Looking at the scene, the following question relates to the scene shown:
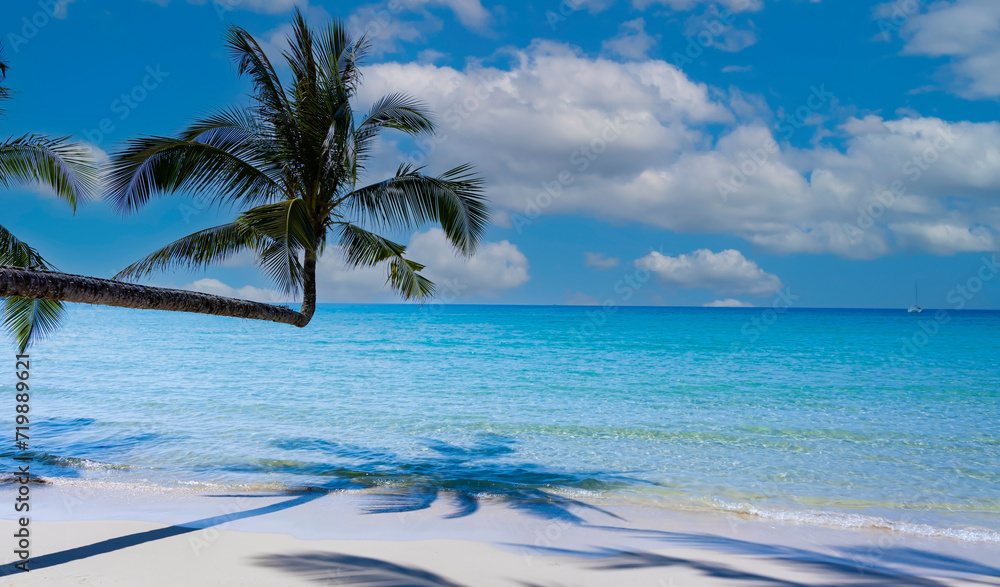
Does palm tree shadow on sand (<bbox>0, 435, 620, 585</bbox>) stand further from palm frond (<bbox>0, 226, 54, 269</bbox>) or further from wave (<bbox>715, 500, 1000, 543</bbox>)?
palm frond (<bbox>0, 226, 54, 269</bbox>)

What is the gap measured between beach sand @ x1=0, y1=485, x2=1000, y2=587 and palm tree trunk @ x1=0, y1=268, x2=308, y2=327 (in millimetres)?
2128

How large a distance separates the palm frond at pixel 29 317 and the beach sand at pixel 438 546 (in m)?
1.91

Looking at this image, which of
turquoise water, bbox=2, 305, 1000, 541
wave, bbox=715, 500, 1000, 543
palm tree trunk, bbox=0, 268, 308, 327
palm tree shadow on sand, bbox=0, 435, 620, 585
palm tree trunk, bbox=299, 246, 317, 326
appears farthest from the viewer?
turquoise water, bbox=2, 305, 1000, 541

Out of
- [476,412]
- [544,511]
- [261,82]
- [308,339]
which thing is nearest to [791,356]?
[476,412]

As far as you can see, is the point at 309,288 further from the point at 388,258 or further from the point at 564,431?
the point at 564,431

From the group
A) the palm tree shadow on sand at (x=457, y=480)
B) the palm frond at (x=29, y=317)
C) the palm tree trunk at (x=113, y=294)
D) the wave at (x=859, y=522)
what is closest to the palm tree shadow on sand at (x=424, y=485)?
the palm tree shadow on sand at (x=457, y=480)

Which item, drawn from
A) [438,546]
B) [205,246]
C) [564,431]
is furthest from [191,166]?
[564,431]

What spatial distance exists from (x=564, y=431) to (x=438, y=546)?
5685mm

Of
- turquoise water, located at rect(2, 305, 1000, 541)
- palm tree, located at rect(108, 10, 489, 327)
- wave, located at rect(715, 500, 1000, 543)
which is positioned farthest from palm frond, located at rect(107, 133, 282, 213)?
wave, located at rect(715, 500, 1000, 543)

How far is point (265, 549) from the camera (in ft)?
15.6

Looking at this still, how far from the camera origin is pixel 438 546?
4902 millimetres

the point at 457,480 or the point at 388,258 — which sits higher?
the point at 388,258

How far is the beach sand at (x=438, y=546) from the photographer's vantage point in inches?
169

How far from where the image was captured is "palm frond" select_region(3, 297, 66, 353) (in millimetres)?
6441
